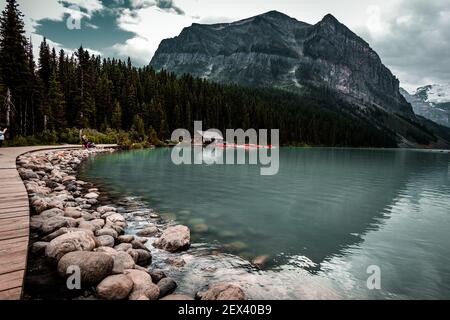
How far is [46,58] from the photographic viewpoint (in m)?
62.2

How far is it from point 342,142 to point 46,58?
142m

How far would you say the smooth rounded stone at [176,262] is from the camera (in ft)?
27.2

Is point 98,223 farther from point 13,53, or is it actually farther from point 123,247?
point 13,53

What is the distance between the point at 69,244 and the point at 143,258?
2.01 metres

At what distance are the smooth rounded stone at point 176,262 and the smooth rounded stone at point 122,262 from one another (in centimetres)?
128

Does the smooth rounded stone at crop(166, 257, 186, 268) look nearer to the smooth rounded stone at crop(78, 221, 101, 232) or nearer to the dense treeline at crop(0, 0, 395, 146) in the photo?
the smooth rounded stone at crop(78, 221, 101, 232)

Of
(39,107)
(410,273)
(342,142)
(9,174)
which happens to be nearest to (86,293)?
(410,273)

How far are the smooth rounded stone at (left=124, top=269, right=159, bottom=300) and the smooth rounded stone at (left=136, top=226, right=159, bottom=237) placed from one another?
12.5ft

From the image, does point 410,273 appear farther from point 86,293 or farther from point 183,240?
point 86,293

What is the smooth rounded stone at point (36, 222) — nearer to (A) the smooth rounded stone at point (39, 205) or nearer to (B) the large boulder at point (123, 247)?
(A) the smooth rounded stone at point (39, 205)

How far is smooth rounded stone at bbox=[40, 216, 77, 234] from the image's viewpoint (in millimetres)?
8834

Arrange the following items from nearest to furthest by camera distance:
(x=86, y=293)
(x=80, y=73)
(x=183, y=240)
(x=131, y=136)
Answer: (x=86, y=293) → (x=183, y=240) → (x=80, y=73) → (x=131, y=136)

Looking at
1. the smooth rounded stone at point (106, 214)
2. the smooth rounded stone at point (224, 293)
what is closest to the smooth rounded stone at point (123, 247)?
→ the smooth rounded stone at point (224, 293)

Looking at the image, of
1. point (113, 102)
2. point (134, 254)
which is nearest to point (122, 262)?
point (134, 254)
